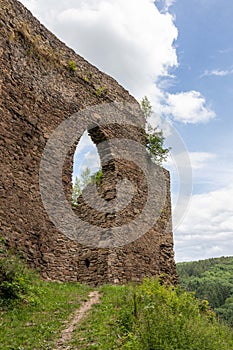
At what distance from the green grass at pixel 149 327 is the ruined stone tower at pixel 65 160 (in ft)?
8.50

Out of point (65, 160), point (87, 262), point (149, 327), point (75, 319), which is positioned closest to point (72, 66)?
point (65, 160)

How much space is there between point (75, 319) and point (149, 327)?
6.42ft

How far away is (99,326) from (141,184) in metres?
7.34

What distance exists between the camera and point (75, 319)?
20.9 ft

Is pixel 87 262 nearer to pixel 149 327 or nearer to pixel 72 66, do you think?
pixel 72 66

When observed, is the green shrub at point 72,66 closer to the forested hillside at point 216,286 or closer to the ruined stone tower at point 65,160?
the ruined stone tower at point 65,160

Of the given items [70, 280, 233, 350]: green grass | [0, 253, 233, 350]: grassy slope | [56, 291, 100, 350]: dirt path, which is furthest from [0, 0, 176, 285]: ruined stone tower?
[70, 280, 233, 350]: green grass

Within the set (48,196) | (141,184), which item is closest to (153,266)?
(141,184)

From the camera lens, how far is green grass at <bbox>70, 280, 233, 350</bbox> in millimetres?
4699

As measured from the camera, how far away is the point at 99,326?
5.82m

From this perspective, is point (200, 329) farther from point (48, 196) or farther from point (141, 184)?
point (141, 184)

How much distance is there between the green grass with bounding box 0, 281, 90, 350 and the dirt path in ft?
0.30

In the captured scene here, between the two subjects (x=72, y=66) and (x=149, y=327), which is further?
(x=72, y=66)

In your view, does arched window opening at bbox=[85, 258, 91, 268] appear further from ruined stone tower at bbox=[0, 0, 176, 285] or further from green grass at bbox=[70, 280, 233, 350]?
green grass at bbox=[70, 280, 233, 350]
